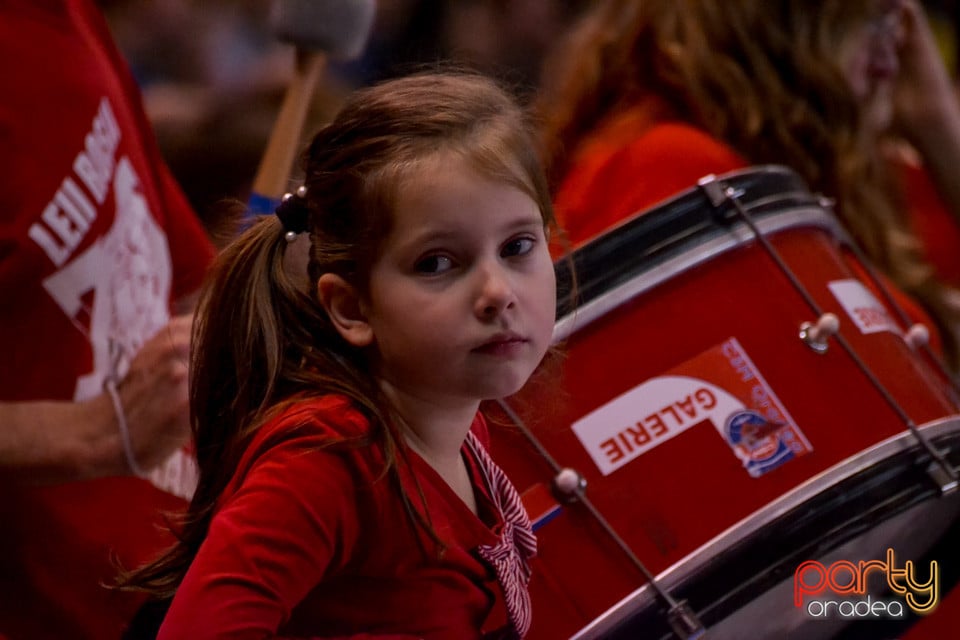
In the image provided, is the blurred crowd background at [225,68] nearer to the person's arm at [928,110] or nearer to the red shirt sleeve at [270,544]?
the person's arm at [928,110]

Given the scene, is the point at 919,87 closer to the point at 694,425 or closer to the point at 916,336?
the point at 916,336

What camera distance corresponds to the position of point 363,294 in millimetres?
761

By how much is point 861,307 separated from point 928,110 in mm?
1009

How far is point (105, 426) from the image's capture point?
1.01 m

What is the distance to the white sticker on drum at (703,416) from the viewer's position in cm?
97

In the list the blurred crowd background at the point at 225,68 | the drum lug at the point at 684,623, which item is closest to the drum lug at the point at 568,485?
the drum lug at the point at 684,623

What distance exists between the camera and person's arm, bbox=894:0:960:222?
1.96 metres

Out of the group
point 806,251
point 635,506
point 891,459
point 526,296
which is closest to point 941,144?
point 806,251

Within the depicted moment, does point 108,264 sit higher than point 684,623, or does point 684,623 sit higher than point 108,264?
point 108,264

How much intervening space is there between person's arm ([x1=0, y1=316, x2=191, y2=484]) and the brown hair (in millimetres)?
686

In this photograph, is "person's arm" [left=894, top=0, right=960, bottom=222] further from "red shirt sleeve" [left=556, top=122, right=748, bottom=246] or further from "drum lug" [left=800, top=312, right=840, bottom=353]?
"drum lug" [left=800, top=312, right=840, bottom=353]

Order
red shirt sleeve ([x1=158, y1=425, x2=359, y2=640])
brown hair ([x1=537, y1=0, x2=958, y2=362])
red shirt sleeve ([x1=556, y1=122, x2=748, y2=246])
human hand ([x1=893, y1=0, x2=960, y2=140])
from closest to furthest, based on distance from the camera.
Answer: red shirt sleeve ([x1=158, y1=425, x2=359, y2=640]) → red shirt sleeve ([x1=556, y1=122, x2=748, y2=246]) → brown hair ([x1=537, y1=0, x2=958, y2=362]) → human hand ([x1=893, y1=0, x2=960, y2=140])

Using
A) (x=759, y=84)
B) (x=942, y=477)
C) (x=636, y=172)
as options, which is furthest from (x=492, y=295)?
(x=759, y=84)

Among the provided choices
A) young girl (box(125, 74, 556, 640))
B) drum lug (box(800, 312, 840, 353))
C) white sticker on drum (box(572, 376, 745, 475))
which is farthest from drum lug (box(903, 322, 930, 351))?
young girl (box(125, 74, 556, 640))
